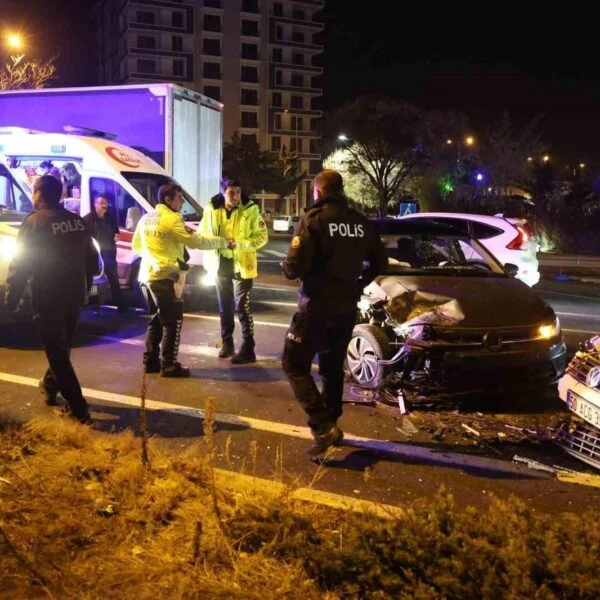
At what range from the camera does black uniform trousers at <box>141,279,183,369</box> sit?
264 inches

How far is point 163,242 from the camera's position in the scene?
21.7ft

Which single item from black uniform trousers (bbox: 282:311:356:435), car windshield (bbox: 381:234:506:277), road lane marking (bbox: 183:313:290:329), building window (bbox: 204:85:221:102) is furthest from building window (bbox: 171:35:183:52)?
black uniform trousers (bbox: 282:311:356:435)

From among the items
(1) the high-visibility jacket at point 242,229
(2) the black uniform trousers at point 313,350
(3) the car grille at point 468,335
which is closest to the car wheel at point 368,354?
(3) the car grille at point 468,335

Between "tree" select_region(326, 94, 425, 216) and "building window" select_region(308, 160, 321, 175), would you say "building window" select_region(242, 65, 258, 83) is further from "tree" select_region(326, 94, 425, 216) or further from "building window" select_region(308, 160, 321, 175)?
"tree" select_region(326, 94, 425, 216)

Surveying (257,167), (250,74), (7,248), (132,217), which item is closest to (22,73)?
(132,217)

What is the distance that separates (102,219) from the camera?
10.2 metres

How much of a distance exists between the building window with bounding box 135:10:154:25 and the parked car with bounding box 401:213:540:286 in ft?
208

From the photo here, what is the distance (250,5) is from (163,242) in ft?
246

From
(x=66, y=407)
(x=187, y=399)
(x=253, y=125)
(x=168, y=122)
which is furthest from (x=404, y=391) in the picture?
(x=253, y=125)

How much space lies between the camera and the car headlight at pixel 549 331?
236 inches

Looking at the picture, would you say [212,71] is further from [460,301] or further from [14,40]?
[460,301]

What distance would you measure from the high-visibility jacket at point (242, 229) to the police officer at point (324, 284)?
258cm

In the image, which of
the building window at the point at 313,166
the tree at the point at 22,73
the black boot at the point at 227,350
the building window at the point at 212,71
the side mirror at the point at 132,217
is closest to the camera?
the black boot at the point at 227,350

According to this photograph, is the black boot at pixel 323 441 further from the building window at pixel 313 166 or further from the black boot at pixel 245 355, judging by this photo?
the building window at pixel 313 166
